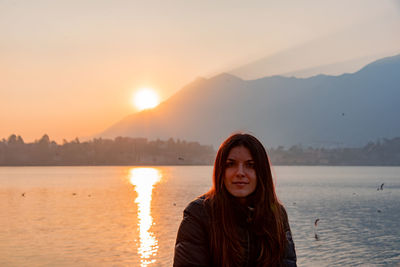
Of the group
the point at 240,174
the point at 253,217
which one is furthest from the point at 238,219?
the point at 240,174

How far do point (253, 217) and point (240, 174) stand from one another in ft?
0.88

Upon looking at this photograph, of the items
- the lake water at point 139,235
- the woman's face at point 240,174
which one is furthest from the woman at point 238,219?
the lake water at point 139,235

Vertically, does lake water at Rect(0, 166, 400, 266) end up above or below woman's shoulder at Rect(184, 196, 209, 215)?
below

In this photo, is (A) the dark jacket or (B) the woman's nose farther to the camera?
(B) the woman's nose

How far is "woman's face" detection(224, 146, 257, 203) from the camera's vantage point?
10.1 ft

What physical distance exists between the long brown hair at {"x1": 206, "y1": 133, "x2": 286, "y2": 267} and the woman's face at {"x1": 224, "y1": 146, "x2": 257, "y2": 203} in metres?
0.03

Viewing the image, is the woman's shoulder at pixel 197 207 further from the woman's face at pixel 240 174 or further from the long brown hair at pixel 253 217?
the woman's face at pixel 240 174

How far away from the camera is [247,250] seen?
304 centimetres

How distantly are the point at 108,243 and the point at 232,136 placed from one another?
A: 90.0 ft

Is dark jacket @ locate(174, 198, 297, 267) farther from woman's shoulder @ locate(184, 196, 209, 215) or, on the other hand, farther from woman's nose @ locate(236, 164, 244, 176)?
woman's nose @ locate(236, 164, 244, 176)

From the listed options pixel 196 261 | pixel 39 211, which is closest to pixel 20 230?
pixel 39 211

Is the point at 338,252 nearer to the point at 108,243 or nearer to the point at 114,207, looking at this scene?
the point at 108,243

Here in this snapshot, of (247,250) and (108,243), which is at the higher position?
(247,250)

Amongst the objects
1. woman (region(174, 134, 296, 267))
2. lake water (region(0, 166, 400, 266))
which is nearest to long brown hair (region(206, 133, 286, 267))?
woman (region(174, 134, 296, 267))
